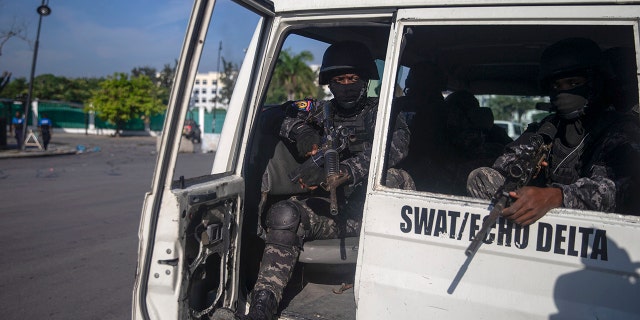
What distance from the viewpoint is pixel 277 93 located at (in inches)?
1403

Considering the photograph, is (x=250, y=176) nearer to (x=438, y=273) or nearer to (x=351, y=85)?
(x=351, y=85)

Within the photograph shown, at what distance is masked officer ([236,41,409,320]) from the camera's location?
2773mm

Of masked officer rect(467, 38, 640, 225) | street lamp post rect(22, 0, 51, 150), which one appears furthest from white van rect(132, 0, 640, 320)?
street lamp post rect(22, 0, 51, 150)

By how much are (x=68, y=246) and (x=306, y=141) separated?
14.7 ft

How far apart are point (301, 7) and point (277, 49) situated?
0.34 meters

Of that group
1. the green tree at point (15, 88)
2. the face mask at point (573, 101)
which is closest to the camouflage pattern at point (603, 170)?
the face mask at point (573, 101)

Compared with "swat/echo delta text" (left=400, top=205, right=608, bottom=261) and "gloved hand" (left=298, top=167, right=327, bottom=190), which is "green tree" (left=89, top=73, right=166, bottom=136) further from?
"swat/echo delta text" (left=400, top=205, right=608, bottom=261)

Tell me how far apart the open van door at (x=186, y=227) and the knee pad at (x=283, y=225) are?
254 millimetres

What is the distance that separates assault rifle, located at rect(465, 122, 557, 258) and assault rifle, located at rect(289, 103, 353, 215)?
762mm

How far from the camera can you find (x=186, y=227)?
225cm

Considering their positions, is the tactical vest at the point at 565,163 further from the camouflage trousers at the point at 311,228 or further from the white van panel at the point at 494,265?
the camouflage trousers at the point at 311,228

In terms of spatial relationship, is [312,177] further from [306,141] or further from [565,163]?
[565,163]

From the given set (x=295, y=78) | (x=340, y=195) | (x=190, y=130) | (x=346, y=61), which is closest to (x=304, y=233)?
(x=340, y=195)

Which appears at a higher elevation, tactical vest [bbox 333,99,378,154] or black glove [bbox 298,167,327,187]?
tactical vest [bbox 333,99,378,154]
